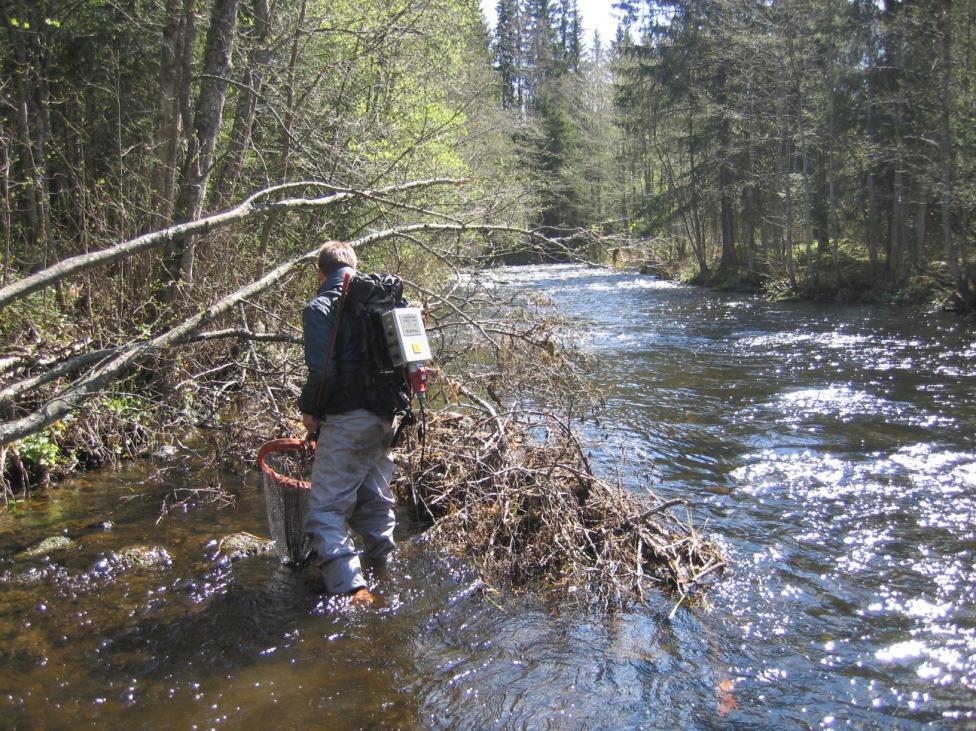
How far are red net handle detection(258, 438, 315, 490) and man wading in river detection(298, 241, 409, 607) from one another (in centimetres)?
20

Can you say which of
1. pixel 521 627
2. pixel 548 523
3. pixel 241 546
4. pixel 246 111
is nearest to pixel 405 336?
pixel 548 523

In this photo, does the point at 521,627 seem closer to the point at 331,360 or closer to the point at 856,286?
the point at 331,360

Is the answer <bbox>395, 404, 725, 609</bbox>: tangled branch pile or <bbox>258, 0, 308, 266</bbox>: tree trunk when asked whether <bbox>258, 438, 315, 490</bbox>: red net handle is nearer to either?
<bbox>395, 404, 725, 609</bbox>: tangled branch pile

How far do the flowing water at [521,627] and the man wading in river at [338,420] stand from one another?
314mm

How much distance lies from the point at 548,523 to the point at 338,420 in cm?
156

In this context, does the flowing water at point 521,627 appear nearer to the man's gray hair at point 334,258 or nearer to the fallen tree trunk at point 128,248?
the fallen tree trunk at point 128,248

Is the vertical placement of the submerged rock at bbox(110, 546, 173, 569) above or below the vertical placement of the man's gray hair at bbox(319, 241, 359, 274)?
below

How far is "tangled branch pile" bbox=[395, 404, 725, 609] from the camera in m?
4.54

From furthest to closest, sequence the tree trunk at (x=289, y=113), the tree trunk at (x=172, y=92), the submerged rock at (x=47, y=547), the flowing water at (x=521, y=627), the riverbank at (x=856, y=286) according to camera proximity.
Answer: the riverbank at (x=856, y=286)
the tree trunk at (x=289, y=113)
the tree trunk at (x=172, y=92)
the submerged rock at (x=47, y=547)
the flowing water at (x=521, y=627)

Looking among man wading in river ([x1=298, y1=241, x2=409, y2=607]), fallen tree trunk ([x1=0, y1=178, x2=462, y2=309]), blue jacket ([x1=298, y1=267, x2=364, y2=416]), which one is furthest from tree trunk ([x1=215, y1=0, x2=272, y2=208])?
blue jacket ([x1=298, y1=267, x2=364, y2=416])

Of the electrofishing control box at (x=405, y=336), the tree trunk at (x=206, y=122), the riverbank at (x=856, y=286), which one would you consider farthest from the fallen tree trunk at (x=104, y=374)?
the riverbank at (x=856, y=286)

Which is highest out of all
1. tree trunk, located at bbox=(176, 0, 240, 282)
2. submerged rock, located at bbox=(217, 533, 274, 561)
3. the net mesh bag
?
tree trunk, located at bbox=(176, 0, 240, 282)

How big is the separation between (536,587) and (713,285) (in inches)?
969

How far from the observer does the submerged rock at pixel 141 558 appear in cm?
468
